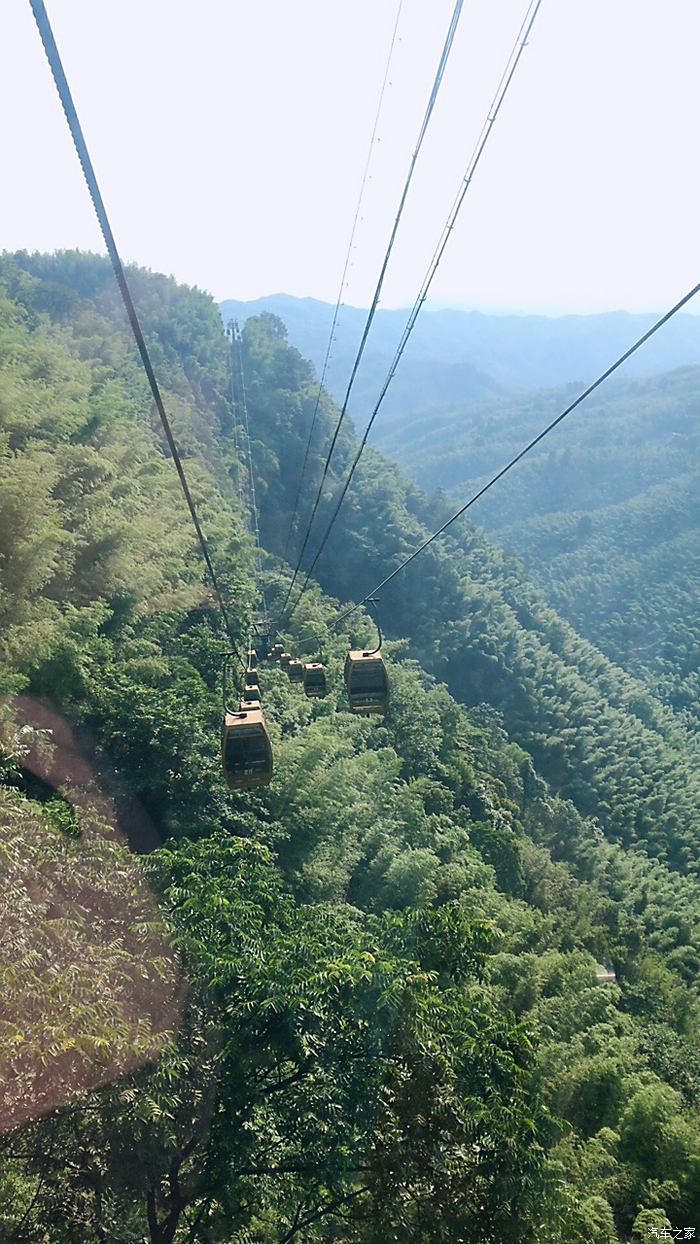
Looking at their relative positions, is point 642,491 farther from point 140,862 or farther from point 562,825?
point 140,862

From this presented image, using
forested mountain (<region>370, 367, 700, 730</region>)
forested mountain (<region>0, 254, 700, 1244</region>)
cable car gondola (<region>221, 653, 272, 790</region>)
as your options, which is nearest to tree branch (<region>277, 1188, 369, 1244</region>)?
forested mountain (<region>0, 254, 700, 1244</region>)

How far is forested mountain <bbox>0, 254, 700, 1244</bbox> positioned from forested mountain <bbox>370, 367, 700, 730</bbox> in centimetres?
5426

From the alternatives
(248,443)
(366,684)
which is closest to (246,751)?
(366,684)

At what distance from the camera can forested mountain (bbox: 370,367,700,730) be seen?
83.3 m

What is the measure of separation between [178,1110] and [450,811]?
58.6 feet

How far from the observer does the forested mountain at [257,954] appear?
642cm

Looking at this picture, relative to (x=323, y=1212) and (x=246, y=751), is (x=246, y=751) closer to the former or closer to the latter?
(x=246, y=751)

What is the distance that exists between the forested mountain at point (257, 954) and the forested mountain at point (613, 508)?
5426 centimetres

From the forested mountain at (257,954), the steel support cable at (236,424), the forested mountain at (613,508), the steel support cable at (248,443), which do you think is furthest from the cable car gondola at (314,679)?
the forested mountain at (613,508)

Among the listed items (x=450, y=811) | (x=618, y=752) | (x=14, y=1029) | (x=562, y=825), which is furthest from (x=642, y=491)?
(x=14, y=1029)

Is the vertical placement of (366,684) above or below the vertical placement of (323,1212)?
above

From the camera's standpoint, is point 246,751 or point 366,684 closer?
point 246,751

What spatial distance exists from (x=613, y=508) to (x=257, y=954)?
393ft

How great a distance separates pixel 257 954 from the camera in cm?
773
